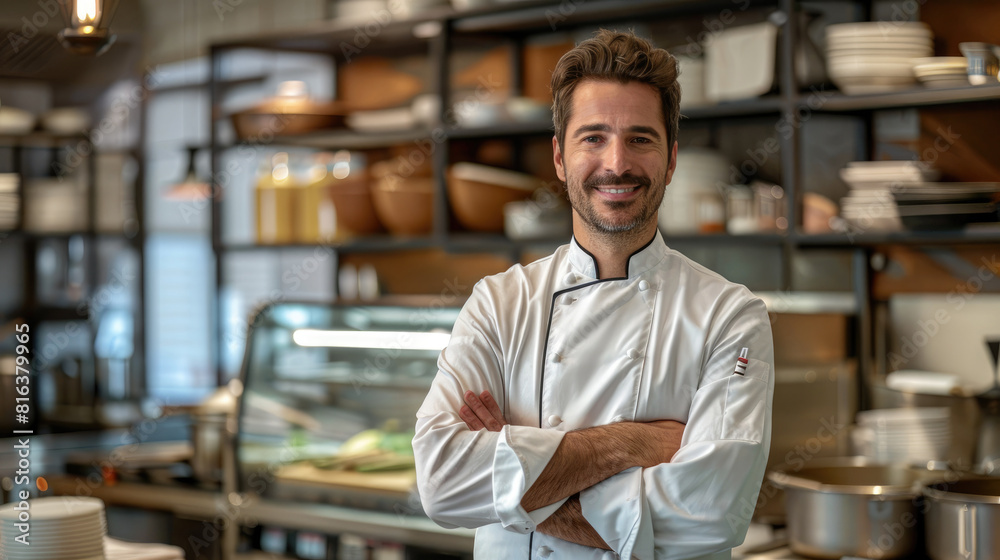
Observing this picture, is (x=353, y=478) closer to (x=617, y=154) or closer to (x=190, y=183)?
(x=617, y=154)

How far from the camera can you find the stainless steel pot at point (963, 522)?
2127mm

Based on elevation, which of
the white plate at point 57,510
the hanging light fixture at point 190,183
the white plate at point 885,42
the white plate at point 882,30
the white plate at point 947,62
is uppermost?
the white plate at point 882,30

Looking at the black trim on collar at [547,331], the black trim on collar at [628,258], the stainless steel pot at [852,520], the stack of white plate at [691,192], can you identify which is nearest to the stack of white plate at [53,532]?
the black trim on collar at [547,331]

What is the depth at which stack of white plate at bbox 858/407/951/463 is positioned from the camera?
278 cm

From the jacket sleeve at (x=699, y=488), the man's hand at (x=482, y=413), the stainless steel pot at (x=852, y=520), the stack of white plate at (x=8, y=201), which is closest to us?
the jacket sleeve at (x=699, y=488)

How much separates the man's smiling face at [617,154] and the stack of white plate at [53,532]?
1.33 metres

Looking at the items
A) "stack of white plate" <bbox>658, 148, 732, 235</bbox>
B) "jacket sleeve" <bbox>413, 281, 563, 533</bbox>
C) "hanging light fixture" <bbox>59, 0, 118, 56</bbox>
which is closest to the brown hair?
"jacket sleeve" <bbox>413, 281, 563, 533</bbox>

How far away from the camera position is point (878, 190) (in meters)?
2.95

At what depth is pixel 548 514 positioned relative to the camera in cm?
158

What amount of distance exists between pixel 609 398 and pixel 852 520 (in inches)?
36.5

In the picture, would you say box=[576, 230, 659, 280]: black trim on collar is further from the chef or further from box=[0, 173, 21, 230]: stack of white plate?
box=[0, 173, 21, 230]: stack of white plate

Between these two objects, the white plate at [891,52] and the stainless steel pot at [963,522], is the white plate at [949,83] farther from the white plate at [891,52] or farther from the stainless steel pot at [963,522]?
the stainless steel pot at [963,522]

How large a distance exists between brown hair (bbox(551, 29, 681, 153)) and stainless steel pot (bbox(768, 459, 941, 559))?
1035 mm

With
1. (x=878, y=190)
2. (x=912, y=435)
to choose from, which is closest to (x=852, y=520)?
(x=912, y=435)
